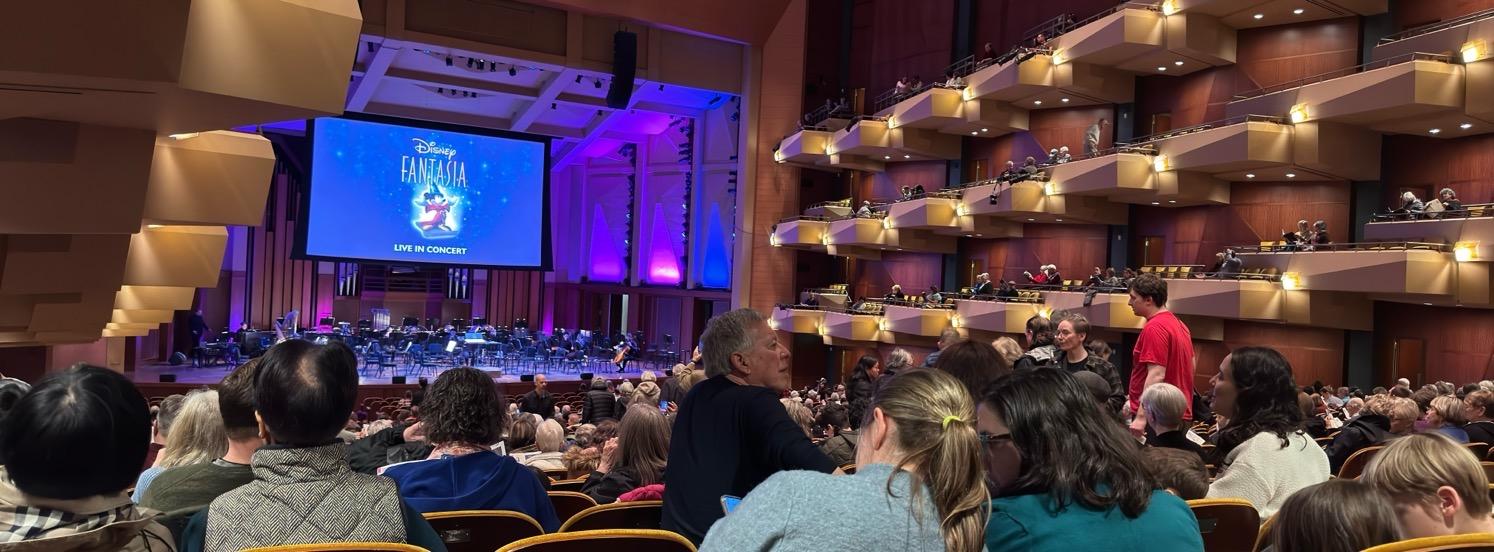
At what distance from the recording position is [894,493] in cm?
158

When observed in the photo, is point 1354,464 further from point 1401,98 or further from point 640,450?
point 1401,98

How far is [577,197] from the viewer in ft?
114

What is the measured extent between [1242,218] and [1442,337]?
3866 mm

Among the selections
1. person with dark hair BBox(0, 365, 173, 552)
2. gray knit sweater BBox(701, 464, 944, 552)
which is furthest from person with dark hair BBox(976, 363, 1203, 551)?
person with dark hair BBox(0, 365, 173, 552)

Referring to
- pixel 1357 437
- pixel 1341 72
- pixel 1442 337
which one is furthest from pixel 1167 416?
Result: pixel 1341 72

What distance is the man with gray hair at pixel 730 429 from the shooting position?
2.68 m

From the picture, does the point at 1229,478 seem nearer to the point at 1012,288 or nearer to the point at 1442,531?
the point at 1442,531

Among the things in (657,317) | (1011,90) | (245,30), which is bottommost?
(657,317)

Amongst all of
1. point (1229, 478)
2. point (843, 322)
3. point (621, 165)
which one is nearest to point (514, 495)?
point (1229, 478)

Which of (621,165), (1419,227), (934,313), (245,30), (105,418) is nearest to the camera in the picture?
(105,418)

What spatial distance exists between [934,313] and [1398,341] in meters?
8.14

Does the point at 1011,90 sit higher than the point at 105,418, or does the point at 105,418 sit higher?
the point at 1011,90

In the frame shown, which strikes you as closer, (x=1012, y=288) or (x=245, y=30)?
(x=245, y=30)

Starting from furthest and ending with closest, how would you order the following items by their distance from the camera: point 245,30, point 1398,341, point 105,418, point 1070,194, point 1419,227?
point 1070,194 < point 1398,341 < point 1419,227 < point 245,30 < point 105,418
